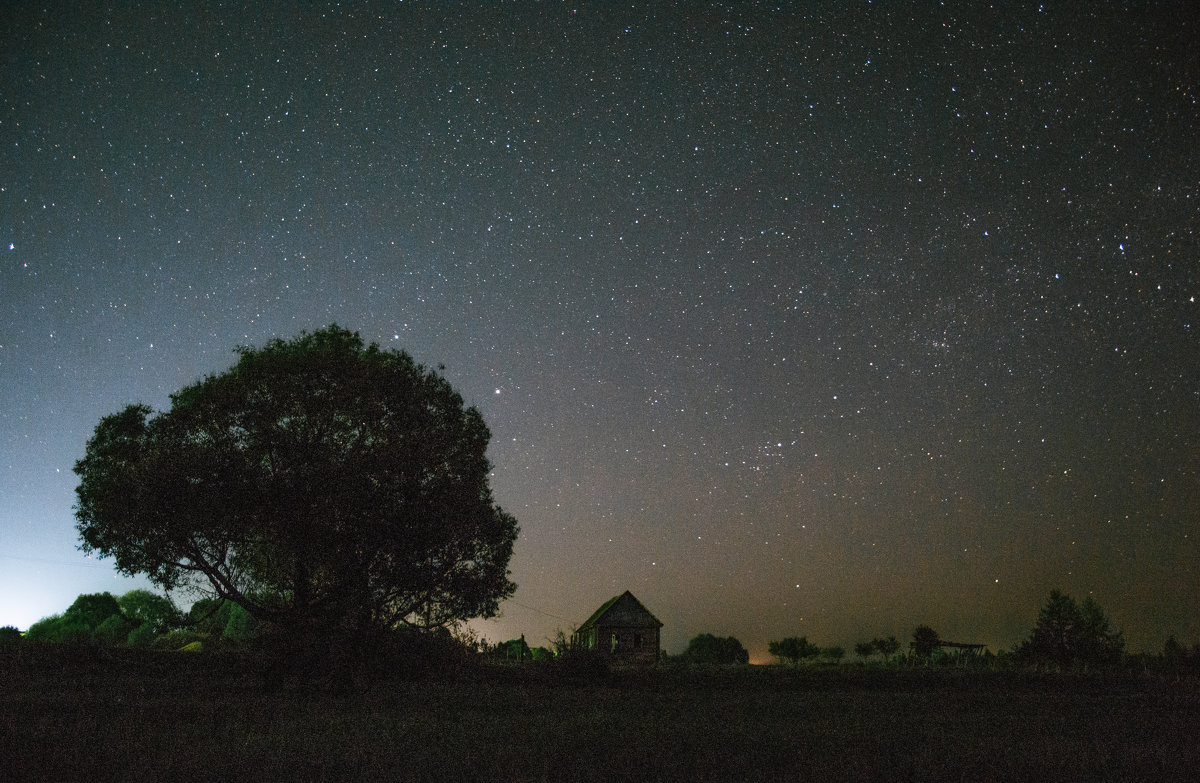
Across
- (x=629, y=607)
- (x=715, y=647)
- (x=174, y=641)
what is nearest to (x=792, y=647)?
(x=715, y=647)

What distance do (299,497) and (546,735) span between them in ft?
39.1

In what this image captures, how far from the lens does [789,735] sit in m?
12.2

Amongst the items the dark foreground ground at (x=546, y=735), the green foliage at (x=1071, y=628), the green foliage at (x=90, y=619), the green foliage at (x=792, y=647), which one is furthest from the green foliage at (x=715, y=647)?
the dark foreground ground at (x=546, y=735)

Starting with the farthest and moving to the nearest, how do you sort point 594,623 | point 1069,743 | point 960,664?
point 594,623 → point 960,664 → point 1069,743

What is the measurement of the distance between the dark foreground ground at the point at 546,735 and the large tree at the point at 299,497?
2628 millimetres

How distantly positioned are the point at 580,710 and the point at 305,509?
30.7 ft

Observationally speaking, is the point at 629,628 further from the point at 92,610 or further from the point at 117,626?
the point at 92,610

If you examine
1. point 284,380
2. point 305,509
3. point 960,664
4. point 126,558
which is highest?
point 284,380

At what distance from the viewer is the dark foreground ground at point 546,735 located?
879 centimetres

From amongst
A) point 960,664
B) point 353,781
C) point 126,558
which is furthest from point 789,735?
point 960,664

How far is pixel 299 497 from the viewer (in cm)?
2072

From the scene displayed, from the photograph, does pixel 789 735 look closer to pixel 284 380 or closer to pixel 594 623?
pixel 284 380

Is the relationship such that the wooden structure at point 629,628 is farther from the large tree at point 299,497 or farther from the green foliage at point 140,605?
the green foliage at point 140,605

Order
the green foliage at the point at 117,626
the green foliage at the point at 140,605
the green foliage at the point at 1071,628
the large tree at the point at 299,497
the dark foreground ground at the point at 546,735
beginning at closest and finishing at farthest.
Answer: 1. the dark foreground ground at the point at 546,735
2. the large tree at the point at 299,497
3. the green foliage at the point at 117,626
4. the green foliage at the point at 140,605
5. the green foliage at the point at 1071,628
